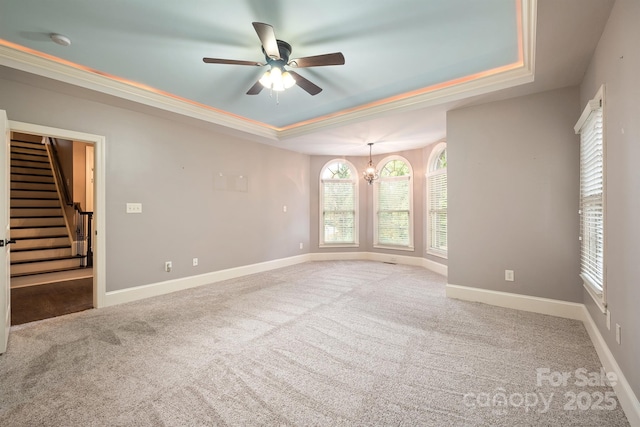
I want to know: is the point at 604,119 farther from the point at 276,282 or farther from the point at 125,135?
the point at 125,135

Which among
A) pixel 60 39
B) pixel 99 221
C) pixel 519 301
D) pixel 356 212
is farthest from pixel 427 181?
pixel 60 39

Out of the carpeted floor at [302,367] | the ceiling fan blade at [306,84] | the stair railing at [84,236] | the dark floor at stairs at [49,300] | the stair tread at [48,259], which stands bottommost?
the carpeted floor at [302,367]

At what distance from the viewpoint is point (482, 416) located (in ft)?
5.36

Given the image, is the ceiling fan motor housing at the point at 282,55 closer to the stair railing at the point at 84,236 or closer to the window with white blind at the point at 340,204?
the window with white blind at the point at 340,204

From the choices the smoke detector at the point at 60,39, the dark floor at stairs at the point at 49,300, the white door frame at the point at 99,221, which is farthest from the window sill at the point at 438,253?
the smoke detector at the point at 60,39

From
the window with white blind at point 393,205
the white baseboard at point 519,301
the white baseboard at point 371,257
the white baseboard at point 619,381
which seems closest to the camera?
the white baseboard at point 619,381

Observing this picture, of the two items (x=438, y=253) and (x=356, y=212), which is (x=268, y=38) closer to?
(x=438, y=253)

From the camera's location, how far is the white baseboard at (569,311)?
64.1 inches

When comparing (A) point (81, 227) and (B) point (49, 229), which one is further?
(A) point (81, 227)

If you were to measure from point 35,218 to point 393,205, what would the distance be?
293 inches

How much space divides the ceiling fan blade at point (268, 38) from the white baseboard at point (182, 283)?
3.42 meters

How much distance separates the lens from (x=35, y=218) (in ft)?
18.1

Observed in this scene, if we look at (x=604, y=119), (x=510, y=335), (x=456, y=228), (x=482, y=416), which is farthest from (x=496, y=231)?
(x=482, y=416)

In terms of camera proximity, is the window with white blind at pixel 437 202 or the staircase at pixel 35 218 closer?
the staircase at pixel 35 218
